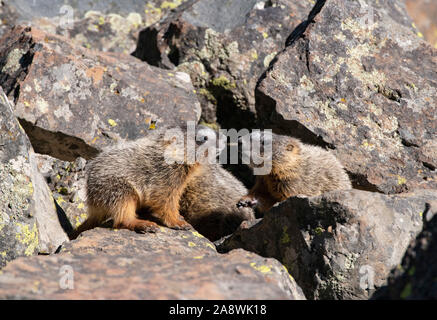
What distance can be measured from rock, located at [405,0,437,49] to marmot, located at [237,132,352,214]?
6.02 meters

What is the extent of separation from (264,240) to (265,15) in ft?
16.5

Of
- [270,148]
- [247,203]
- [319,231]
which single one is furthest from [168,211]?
[319,231]

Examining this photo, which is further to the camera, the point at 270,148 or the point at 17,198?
the point at 270,148

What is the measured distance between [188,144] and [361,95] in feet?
8.91

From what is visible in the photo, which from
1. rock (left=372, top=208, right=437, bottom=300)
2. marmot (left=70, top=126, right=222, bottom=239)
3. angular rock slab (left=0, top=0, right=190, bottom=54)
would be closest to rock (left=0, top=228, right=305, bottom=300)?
rock (left=372, top=208, right=437, bottom=300)

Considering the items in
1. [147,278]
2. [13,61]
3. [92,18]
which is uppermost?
[92,18]

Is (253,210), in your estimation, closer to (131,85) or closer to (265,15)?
(131,85)

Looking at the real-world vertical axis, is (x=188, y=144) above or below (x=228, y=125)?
below

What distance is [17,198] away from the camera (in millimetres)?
5367

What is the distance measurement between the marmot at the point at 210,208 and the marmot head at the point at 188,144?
1.48 feet

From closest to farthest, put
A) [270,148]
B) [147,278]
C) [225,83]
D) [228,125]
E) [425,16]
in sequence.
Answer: [147,278]
[270,148]
[225,83]
[228,125]
[425,16]

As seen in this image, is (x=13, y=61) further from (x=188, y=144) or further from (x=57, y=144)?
(x=188, y=144)

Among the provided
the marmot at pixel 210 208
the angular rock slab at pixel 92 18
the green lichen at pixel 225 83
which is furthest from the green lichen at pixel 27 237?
the angular rock slab at pixel 92 18

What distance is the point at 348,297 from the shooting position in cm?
478
